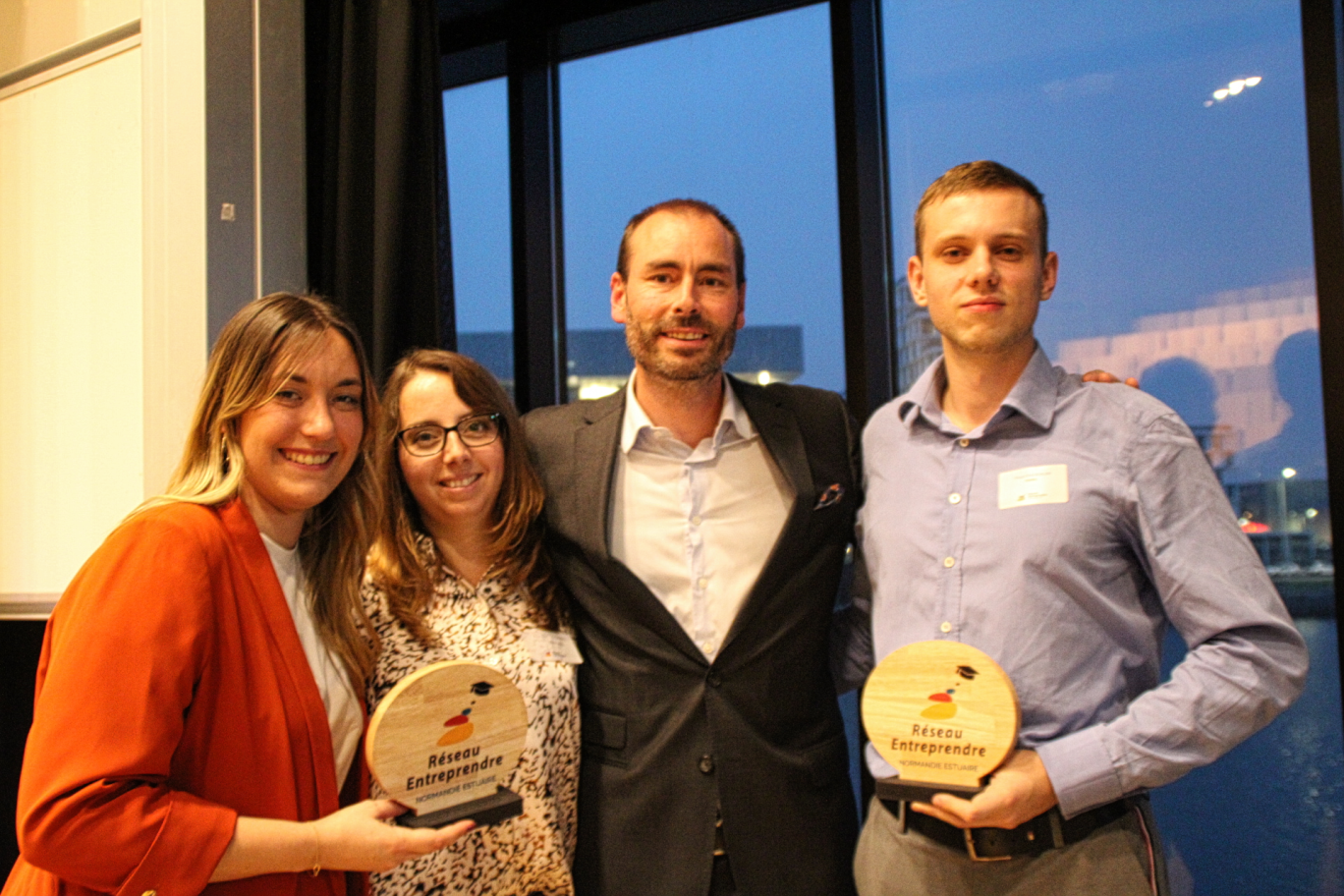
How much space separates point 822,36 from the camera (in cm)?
286

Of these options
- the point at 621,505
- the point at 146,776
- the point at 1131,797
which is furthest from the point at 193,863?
the point at 1131,797

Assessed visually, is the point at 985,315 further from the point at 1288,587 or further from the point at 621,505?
the point at 1288,587

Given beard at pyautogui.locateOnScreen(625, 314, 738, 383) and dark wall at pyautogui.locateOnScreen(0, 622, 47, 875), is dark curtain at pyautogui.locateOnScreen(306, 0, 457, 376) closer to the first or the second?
beard at pyautogui.locateOnScreen(625, 314, 738, 383)

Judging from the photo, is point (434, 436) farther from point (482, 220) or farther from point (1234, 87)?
point (1234, 87)

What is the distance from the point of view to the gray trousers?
Answer: 1.49 meters

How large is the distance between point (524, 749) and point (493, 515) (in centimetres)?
50

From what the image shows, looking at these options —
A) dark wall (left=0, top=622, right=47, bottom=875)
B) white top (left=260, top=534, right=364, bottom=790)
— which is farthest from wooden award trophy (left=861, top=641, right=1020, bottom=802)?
dark wall (left=0, top=622, right=47, bottom=875)

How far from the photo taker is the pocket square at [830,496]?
1922 millimetres

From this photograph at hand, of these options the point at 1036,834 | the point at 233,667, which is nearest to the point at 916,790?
the point at 1036,834

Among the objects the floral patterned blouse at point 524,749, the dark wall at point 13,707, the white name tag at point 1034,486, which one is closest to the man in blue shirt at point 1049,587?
the white name tag at point 1034,486

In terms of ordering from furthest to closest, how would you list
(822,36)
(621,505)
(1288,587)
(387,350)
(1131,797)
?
(822,36) < (387,350) < (1288,587) < (621,505) < (1131,797)

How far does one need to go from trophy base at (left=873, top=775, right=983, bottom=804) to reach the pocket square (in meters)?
0.59

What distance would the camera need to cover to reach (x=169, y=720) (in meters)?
1.30

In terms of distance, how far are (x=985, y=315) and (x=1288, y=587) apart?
4.12ft
